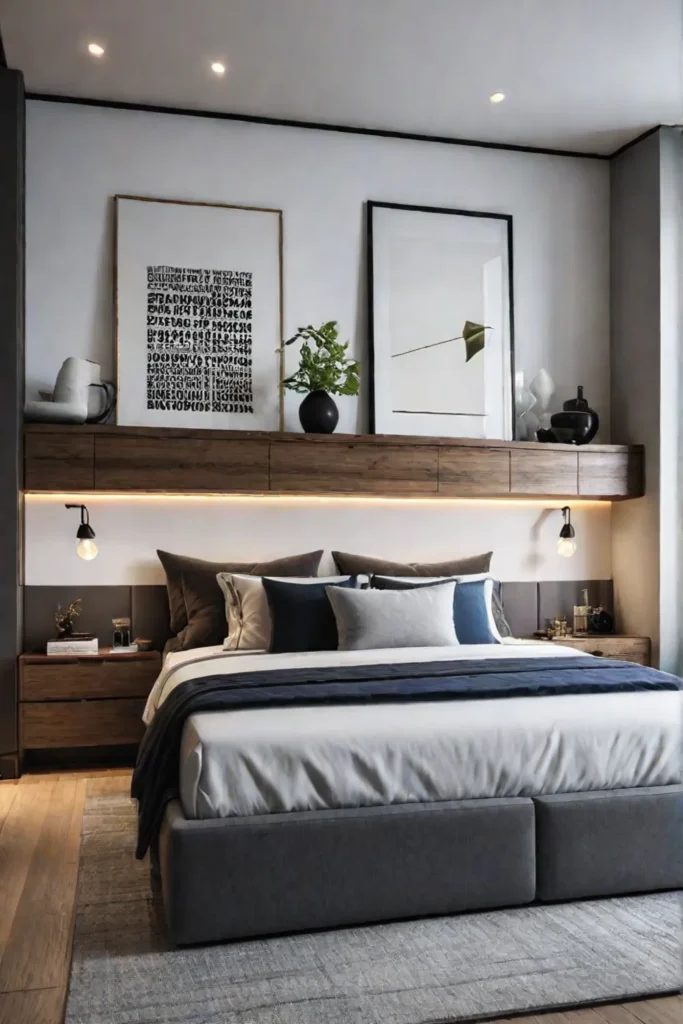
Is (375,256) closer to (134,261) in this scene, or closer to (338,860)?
(134,261)

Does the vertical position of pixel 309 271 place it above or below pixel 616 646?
above

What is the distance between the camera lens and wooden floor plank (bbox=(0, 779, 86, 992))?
2.40 metres

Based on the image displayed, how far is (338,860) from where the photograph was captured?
2.62 m

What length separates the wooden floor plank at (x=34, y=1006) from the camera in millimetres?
2163

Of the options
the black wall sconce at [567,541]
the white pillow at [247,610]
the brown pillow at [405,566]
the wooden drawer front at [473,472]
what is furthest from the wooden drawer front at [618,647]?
the white pillow at [247,610]

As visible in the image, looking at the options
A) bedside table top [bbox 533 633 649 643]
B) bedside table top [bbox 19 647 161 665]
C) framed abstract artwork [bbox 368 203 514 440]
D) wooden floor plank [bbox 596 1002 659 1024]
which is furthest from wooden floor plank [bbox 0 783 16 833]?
bedside table top [bbox 533 633 649 643]

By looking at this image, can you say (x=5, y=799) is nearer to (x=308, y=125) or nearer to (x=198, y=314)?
(x=198, y=314)

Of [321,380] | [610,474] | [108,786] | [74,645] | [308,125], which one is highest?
[308,125]

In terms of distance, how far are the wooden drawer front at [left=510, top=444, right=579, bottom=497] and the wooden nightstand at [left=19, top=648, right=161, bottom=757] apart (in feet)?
7.06

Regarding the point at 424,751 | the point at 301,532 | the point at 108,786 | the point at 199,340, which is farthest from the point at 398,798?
the point at 199,340

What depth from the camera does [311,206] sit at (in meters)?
5.14

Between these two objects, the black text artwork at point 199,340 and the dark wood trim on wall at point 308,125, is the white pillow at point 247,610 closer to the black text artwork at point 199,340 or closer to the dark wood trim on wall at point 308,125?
the black text artwork at point 199,340

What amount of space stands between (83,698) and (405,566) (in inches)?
68.5

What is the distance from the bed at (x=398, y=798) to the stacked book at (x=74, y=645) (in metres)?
1.48
